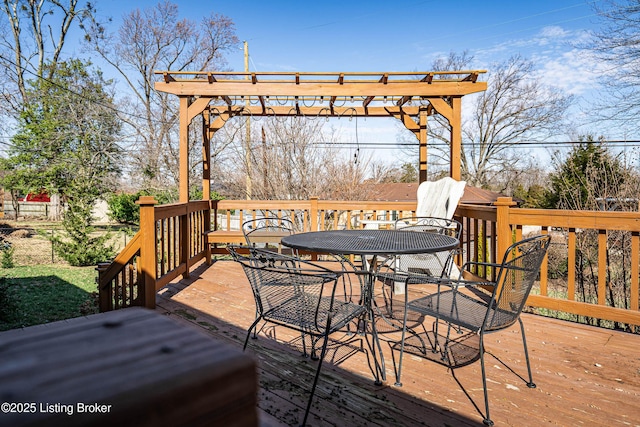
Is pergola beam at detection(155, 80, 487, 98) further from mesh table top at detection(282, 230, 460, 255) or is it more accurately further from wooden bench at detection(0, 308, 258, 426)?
wooden bench at detection(0, 308, 258, 426)

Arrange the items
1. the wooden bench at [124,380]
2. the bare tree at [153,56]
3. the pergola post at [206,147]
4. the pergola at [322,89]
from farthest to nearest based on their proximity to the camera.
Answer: the bare tree at [153,56] → the pergola post at [206,147] → the pergola at [322,89] → the wooden bench at [124,380]

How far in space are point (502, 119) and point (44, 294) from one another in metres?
17.6

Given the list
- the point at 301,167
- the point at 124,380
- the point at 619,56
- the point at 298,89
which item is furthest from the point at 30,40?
the point at 619,56

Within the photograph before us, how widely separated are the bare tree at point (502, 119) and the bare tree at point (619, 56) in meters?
6.11

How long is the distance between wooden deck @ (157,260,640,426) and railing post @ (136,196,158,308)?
734 millimetres

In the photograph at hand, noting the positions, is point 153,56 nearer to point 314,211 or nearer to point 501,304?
point 314,211

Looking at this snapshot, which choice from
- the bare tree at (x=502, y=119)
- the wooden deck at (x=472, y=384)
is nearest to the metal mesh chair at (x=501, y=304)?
the wooden deck at (x=472, y=384)

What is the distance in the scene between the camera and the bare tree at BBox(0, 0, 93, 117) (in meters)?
13.8

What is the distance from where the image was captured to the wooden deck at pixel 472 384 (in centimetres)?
184

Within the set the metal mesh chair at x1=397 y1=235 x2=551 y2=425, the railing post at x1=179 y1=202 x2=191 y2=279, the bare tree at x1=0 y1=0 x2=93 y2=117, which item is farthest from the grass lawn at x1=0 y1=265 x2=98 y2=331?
the bare tree at x1=0 y1=0 x2=93 y2=117

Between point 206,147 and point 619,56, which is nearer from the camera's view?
point 206,147

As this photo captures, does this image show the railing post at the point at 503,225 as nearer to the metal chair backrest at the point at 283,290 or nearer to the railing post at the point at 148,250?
the metal chair backrest at the point at 283,290

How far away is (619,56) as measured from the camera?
32.3ft

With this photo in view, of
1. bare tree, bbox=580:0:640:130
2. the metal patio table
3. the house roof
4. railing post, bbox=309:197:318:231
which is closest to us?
the metal patio table
